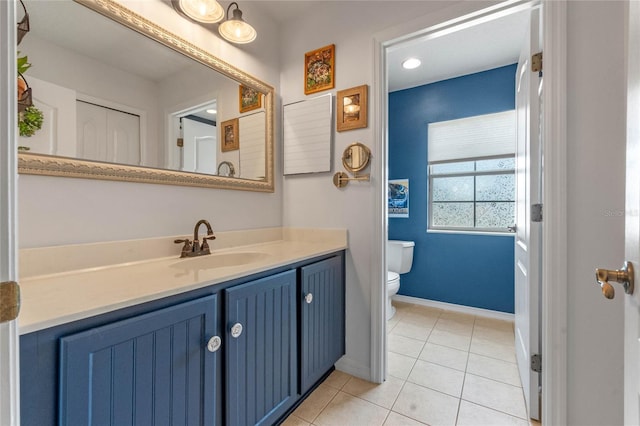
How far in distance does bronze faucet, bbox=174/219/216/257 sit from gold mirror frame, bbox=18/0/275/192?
0.24 meters

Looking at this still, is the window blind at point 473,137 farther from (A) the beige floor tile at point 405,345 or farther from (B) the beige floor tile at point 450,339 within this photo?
(A) the beige floor tile at point 405,345

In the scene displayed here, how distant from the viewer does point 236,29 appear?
1.55 metres

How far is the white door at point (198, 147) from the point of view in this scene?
145 centimetres

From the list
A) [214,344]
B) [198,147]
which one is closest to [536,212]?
[214,344]

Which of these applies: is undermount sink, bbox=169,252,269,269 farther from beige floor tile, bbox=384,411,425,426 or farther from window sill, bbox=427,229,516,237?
window sill, bbox=427,229,516,237

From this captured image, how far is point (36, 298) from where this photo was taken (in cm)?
73

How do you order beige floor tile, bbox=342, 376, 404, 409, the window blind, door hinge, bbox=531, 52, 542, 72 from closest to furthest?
door hinge, bbox=531, 52, 542, 72 < beige floor tile, bbox=342, 376, 404, 409 < the window blind

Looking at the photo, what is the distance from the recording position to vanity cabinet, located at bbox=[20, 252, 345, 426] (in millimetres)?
626

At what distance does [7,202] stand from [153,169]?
91 centimetres

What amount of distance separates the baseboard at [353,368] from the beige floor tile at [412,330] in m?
0.69

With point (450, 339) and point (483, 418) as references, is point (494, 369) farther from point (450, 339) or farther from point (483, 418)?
point (483, 418)

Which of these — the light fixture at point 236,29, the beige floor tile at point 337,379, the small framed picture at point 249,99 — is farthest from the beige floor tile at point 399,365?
the light fixture at point 236,29

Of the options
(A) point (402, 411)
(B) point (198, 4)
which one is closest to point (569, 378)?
(A) point (402, 411)

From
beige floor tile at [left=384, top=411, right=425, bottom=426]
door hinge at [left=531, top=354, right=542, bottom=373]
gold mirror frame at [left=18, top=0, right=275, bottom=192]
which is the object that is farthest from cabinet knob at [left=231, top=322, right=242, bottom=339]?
door hinge at [left=531, top=354, right=542, bottom=373]
